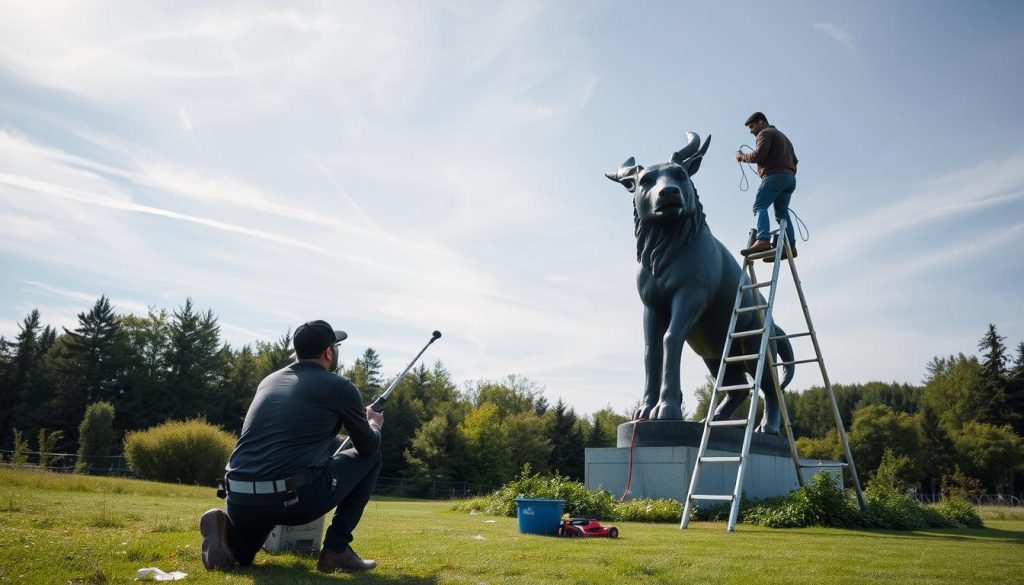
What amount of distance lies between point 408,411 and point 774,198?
43.9m

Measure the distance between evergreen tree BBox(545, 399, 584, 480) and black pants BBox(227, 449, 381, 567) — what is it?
1694 inches

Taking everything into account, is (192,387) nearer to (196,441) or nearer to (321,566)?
(196,441)

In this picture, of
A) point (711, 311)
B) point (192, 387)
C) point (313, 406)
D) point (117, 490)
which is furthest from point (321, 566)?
point (192, 387)

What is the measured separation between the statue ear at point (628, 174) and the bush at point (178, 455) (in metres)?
22.6

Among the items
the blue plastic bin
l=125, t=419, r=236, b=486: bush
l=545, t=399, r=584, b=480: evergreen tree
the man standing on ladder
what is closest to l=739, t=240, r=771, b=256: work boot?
the man standing on ladder

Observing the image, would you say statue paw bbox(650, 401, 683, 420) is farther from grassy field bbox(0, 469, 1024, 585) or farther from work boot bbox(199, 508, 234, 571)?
work boot bbox(199, 508, 234, 571)

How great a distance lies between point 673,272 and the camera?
9.61 metres

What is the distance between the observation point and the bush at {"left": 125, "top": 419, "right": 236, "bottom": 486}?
26.7m

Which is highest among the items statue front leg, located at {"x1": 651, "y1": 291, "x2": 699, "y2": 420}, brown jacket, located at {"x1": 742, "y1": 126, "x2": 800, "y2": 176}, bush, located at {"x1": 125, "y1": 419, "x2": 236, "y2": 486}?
brown jacket, located at {"x1": 742, "y1": 126, "x2": 800, "y2": 176}

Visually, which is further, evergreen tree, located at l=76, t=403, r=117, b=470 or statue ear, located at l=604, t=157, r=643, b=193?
evergreen tree, located at l=76, t=403, r=117, b=470

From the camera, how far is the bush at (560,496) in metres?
8.24

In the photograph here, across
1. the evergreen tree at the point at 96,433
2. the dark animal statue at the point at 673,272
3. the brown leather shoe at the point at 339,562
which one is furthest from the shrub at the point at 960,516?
the evergreen tree at the point at 96,433

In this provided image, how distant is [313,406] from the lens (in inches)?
142

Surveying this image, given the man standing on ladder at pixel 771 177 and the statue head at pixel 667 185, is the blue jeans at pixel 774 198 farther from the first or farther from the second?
the statue head at pixel 667 185
